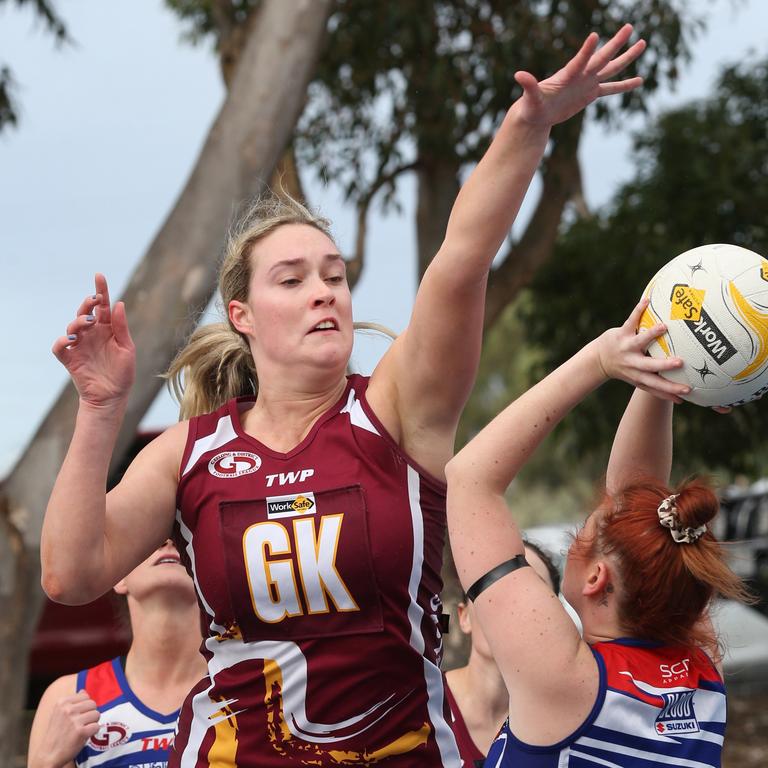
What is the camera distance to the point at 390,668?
2621 mm

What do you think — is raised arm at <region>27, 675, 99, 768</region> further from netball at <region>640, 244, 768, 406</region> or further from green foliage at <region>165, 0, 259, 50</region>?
green foliage at <region>165, 0, 259, 50</region>

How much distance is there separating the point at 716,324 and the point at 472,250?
49cm

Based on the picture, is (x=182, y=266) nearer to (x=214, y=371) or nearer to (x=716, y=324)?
(x=214, y=371)

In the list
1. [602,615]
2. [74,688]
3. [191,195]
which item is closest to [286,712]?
[602,615]

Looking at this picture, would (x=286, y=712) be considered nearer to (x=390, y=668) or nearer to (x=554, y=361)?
(x=390, y=668)

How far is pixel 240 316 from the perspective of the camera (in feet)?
9.82

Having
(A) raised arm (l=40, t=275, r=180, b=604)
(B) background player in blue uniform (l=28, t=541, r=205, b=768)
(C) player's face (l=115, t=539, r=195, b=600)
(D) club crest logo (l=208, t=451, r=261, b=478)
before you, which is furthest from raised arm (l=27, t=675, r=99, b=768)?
(D) club crest logo (l=208, t=451, r=261, b=478)

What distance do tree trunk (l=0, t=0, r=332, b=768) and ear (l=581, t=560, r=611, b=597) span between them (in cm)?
472

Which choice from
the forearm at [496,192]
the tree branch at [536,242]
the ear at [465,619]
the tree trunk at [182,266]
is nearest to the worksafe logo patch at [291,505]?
the forearm at [496,192]

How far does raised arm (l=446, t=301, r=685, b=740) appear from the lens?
2.14 metres

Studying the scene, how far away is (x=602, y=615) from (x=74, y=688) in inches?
71.1

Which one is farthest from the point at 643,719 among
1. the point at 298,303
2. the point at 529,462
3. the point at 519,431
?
the point at 529,462

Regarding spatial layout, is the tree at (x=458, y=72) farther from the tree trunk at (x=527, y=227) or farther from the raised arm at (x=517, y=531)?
the raised arm at (x=517, y=531)

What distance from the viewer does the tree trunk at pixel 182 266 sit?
7059mm
